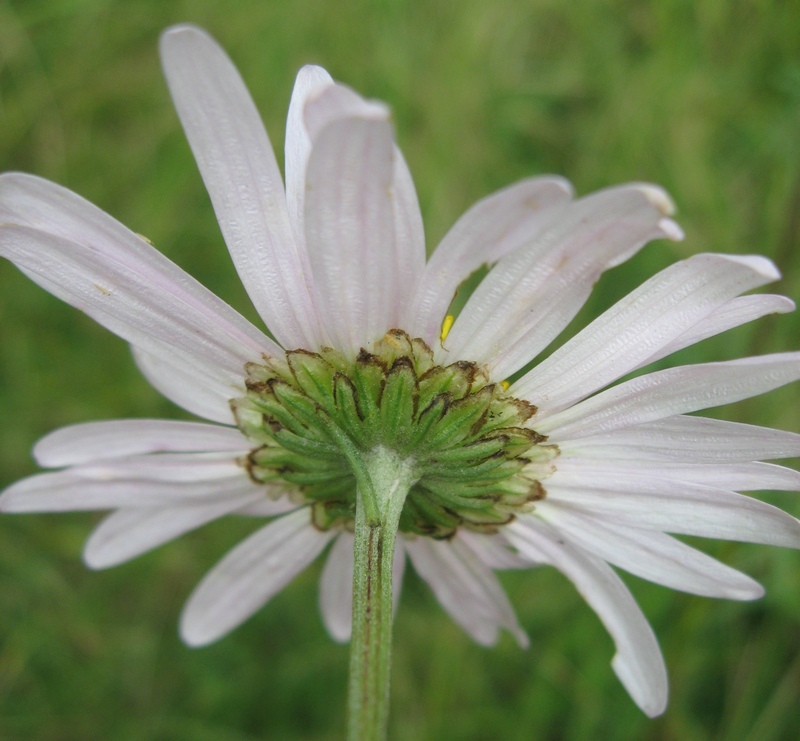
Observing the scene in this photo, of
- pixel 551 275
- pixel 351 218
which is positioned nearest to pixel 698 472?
pixel 551 275

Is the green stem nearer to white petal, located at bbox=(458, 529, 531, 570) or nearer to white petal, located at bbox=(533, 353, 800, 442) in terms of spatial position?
white petal, located at bbox=(533, 353, 800, 442)

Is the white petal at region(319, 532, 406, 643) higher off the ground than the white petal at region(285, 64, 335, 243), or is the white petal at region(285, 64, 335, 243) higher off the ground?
the white petal at region(285, 64, 335, 243)

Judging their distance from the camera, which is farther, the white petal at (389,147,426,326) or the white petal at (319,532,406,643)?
the white petal at (319,532,406,643)

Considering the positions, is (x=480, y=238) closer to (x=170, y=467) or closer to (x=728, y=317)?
(x=728, y=317)

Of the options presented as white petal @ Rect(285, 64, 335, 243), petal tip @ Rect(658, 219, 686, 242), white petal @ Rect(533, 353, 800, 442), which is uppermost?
white petal @ Rect(285, 64, 335, 243)

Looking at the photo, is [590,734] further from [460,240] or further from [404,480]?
[460,240]

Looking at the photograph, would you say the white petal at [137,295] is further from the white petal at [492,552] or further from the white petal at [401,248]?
the white petal at [492,552]

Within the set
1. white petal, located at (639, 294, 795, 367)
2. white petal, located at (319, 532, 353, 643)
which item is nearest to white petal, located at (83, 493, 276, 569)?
white petal, located at (319, 532, 353, 643)

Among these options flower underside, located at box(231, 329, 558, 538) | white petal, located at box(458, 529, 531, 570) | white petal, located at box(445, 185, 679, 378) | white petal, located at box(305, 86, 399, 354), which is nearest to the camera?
white petal, located at box(305, 86, 399, 354)
